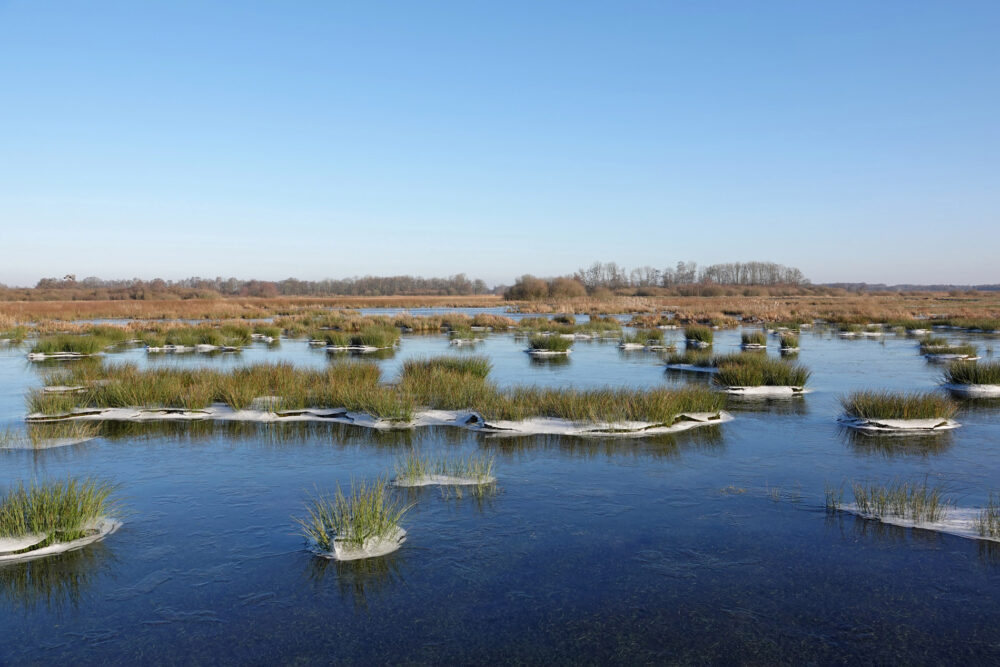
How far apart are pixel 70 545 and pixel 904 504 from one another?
7.69 m

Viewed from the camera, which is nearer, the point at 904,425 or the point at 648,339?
the point at 904,425

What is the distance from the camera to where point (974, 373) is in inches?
581

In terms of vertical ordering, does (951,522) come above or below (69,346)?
below

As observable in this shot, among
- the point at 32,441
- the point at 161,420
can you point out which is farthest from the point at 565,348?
the point at 32,441

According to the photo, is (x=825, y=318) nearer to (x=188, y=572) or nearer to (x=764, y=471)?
(x=764, y=471)

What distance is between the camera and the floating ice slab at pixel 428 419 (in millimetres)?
10703

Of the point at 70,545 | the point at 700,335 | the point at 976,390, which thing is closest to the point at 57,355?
the point at 70,545

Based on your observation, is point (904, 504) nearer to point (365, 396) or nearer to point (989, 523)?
point (989, 523)

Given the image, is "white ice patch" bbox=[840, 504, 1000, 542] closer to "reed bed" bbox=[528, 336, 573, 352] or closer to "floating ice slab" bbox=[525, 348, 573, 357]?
"floating ice slab" bbox=[525, 348, 573, 357]

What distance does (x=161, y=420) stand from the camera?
11.9 m

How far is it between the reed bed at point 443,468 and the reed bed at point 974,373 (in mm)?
11682

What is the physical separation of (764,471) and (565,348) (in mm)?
15611

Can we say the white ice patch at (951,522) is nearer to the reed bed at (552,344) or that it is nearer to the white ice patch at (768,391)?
the white ice patch at (768,391)

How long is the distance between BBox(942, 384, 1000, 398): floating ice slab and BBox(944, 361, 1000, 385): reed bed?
16 centimetres
